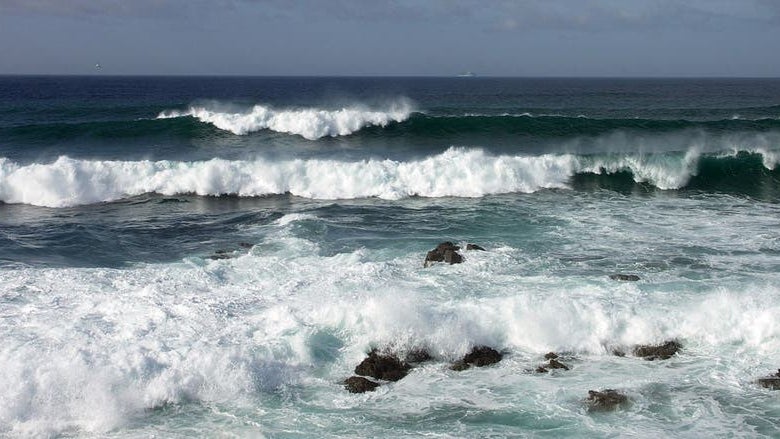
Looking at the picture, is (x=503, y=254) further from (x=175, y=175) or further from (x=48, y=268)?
(x=175, y=175)

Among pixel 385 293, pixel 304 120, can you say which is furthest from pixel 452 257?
pixel 304 120

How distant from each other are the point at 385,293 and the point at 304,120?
911 inches

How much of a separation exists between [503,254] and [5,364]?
30.6 feet

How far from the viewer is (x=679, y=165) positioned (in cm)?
2648

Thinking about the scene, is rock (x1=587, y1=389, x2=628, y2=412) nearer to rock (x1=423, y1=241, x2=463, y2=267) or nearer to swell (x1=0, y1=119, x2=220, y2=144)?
rock (x1=423, y1=241, x2=463, y2=267)

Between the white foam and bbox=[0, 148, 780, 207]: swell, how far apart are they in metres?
8.30

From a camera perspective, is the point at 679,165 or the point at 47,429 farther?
the point at 679,165

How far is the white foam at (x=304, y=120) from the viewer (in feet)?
113

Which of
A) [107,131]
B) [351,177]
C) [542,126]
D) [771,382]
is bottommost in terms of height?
[771,382]

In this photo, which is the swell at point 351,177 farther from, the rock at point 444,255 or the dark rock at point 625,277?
the dark rock at point 625,277

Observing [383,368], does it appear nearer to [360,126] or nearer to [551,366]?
[551,366]

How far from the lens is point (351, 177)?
966 inches

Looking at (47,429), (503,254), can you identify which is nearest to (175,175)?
(503,254)

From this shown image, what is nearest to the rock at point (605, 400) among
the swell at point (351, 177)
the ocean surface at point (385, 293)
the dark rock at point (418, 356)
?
the ocean surface at point (385, 293)
